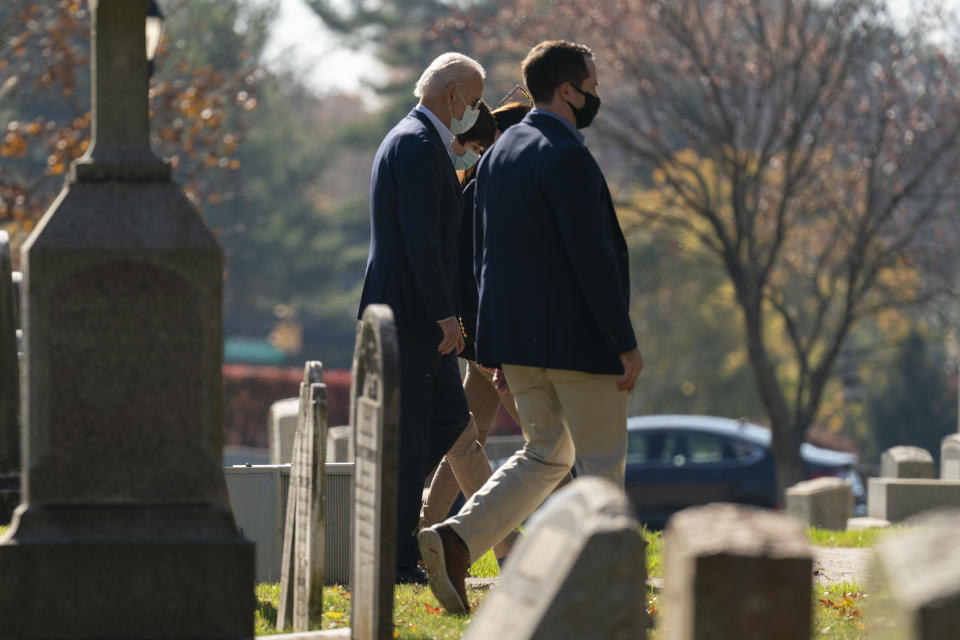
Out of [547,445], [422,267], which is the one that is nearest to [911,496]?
[422,267]

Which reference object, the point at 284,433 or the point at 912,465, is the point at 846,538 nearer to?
the point at 912,465

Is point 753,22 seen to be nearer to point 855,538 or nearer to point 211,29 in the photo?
point 855,538

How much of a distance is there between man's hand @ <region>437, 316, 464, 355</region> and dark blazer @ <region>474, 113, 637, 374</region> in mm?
584

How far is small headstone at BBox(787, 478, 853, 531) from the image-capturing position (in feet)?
46.9

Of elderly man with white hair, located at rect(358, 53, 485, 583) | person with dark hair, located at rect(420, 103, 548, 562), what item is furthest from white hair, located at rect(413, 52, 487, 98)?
person with dark hair, located at rect(420, 103, 548, 562)

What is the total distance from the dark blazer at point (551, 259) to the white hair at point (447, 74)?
35.7 inches

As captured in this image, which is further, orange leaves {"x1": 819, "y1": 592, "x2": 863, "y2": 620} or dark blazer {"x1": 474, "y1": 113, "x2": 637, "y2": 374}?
orange leaves {"x1": 819, "y1": 592, "x2": 863, "y2": 620}

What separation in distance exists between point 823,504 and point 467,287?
7957mm

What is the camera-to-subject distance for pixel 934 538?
3137 mm

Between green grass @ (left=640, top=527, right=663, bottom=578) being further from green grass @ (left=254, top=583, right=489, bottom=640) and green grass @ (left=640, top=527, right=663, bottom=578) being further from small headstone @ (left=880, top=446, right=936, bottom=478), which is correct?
small headstone @ (left=880, top=446, right=936, bottom=478)

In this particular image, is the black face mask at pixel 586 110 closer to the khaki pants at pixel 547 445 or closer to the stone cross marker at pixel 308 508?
the khaki pants at pixel 547 445

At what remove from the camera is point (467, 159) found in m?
7.50

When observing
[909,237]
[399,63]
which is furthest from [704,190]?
[399,63]

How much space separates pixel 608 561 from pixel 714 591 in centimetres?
35
